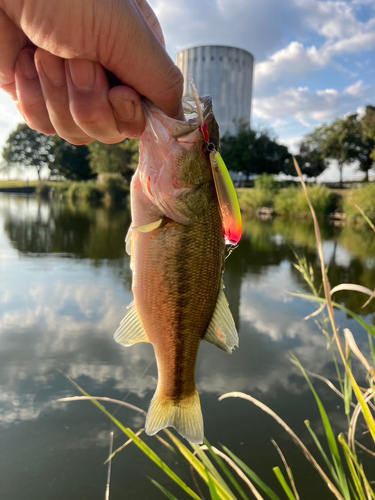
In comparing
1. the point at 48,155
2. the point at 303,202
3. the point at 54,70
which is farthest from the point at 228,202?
the point at 48,155

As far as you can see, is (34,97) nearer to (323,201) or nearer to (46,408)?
(46,408)

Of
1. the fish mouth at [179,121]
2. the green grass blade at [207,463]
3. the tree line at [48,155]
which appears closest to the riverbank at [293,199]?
the fish mouth at [179,121]

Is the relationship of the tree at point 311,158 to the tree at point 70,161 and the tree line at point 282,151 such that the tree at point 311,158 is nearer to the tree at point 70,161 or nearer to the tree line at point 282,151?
the tree line at point 282,151

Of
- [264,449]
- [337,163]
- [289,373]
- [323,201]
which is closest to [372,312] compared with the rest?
[289,373]

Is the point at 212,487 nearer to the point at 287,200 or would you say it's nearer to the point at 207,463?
the point at 207,463

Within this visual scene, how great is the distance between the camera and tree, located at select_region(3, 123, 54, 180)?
2224 inches

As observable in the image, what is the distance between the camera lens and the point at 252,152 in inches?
1581

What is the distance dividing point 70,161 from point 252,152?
2938cm

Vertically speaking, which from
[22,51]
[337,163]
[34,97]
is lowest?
[34,97]

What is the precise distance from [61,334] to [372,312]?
212 inches

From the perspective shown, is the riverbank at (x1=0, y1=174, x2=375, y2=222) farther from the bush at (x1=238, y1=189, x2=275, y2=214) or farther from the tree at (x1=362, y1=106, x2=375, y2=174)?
the tree at (x1=362, y1=106, x2=375, y2=174)

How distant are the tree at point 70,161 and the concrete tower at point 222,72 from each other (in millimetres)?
24323

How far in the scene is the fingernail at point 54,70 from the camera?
1.39 metres

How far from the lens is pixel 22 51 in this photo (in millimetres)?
1482
